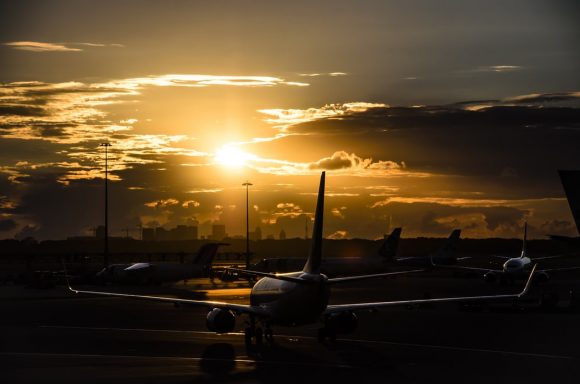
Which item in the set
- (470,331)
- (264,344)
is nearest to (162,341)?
(264,344)

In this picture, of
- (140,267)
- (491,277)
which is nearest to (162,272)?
(140,267)

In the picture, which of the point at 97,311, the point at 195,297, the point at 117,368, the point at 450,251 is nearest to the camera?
the point at 117,368

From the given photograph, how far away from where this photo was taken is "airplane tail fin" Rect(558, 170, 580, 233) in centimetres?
4747

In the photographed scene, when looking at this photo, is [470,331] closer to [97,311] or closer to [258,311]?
[258,311]

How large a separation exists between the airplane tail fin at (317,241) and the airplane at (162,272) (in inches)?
3068

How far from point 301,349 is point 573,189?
17.5 m

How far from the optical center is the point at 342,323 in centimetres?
4731

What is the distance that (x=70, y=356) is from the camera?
41.4 metres

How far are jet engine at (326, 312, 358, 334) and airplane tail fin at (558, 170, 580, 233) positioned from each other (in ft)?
43.1

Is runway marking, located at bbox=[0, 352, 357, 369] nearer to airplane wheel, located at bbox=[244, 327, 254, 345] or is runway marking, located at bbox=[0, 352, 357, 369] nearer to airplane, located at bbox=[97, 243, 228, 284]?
airplane wheel, located at bbox=[244, 327, 254, 345]

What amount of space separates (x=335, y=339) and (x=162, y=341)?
974cm

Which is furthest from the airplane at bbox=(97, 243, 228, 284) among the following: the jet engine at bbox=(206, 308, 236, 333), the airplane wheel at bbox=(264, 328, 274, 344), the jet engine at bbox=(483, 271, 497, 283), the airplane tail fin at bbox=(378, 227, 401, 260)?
the jet engine at bbox=(206, 308, 236, 333)

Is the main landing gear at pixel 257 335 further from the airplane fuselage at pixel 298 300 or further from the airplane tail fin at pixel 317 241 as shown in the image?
the airplane tail fin at pixel 317 241

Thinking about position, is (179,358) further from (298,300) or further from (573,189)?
(573,189)
